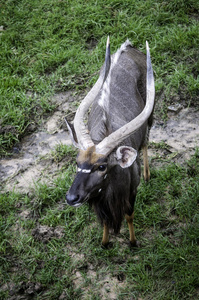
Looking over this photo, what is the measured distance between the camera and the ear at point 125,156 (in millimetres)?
3578

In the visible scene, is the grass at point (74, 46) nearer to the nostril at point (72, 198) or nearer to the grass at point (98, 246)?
the grass at point (98, 246)

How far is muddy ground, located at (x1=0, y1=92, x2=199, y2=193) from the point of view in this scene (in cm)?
545

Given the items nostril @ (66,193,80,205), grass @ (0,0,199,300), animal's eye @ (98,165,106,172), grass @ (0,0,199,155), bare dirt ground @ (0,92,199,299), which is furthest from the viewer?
grass @ (0,0,199,155)

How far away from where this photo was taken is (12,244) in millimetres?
4754

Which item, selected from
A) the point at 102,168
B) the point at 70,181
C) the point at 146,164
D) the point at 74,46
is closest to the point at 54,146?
the point at 70,181

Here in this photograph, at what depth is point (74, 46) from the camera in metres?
7.07

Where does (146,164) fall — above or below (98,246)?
above

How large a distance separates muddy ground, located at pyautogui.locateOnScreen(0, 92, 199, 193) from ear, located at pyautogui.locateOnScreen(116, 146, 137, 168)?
1.87 meters

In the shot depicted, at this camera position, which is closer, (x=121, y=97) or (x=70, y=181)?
(x=121, y=97)

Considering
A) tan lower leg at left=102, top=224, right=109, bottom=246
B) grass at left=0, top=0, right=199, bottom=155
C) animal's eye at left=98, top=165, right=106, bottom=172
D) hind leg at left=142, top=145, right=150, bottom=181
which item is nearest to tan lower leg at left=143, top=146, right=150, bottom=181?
hind leg at left=142, top=145, right=150, bottom=181

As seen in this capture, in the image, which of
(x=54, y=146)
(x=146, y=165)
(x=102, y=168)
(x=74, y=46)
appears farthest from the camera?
(x=74, y=46)

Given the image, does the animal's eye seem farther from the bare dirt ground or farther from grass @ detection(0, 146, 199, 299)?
the bare dirt ground

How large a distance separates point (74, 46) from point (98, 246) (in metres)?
3.92

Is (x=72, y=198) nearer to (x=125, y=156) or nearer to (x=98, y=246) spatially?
(x=125, y=156)
